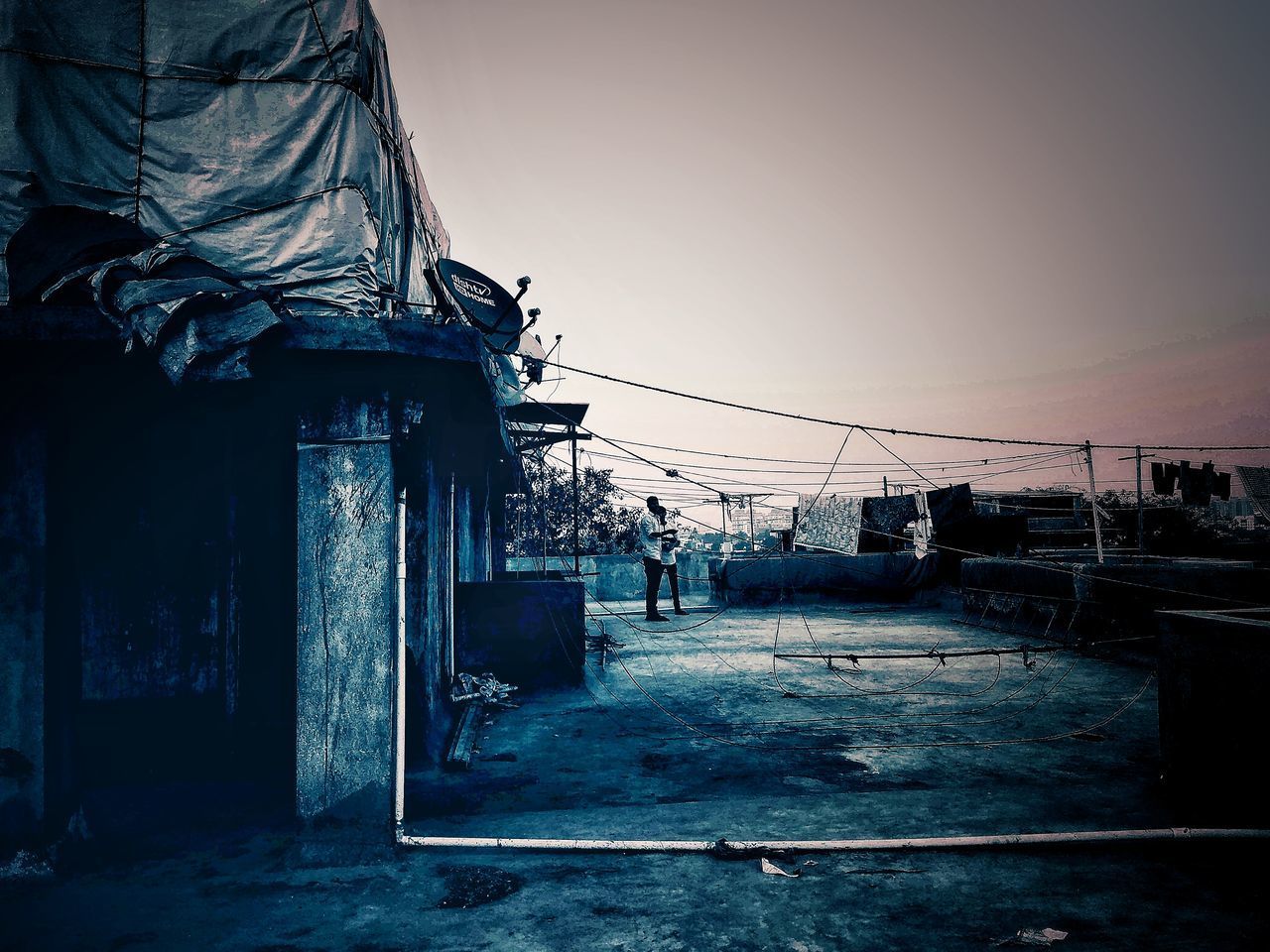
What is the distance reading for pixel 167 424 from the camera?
504cm

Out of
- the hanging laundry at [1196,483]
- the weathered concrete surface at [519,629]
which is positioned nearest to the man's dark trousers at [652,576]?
the weathered concrete surface at [519,629]

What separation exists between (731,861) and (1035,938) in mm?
1602

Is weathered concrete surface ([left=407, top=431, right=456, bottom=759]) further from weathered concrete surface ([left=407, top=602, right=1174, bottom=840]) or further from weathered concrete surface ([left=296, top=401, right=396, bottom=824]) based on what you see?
weathered concrete surface ([left=296, top=401, right=396, bottom=824])

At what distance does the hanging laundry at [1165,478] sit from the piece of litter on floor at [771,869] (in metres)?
16.8

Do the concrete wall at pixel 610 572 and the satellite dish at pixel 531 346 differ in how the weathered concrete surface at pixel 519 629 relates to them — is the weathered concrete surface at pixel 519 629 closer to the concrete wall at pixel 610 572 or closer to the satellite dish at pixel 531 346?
the satellite dish at pixel 531 346

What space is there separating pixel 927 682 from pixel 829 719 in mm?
2476

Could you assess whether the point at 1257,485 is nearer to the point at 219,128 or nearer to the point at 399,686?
the point at 399,686

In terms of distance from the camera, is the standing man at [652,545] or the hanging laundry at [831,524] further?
the hanging laundry at [831,524]

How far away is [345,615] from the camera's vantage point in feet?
14.5

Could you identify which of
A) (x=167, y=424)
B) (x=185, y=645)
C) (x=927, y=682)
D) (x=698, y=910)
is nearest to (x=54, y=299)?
(x=167, y=424)

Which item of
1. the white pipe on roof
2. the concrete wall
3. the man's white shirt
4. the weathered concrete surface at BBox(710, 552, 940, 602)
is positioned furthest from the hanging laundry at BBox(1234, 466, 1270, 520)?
the white pipe on roof

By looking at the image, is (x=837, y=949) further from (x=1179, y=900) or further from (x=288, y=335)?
(x=288, y=335)

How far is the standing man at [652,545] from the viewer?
12.9 meters

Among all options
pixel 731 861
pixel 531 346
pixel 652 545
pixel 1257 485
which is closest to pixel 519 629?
pixel 531 346
